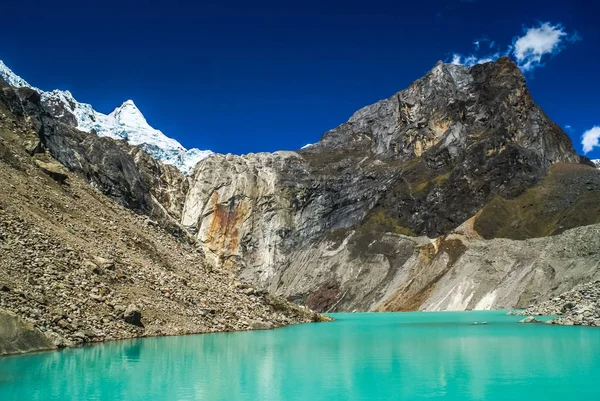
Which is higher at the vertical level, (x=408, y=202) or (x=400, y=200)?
(x=400, y=200)

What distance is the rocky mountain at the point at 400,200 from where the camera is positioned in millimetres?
80438

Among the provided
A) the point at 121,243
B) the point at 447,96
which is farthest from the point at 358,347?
the point at 447,96

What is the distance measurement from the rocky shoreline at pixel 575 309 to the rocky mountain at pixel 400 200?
15438 mm

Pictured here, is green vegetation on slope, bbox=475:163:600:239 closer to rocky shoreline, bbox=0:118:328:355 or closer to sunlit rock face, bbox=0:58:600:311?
sunlit rock face, bbox=0:58:600:311

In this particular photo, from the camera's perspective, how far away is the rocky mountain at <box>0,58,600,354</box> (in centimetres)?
8044

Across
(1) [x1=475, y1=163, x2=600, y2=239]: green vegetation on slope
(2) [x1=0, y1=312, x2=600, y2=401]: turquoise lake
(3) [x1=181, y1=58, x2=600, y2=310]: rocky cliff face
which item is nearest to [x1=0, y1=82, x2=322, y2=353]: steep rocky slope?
(2) [x1=0, y1=312, x2=600, y2=401]: turquoise lake

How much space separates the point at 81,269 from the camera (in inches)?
1084

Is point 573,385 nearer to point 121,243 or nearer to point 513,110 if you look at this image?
point 121,243

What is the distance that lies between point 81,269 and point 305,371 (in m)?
13.7

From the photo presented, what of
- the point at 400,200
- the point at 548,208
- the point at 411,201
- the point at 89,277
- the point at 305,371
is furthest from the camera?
the point at 400,200

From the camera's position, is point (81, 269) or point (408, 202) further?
point (408, 202)

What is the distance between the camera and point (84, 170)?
5628cm

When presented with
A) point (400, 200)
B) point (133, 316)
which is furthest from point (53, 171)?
point (400, 200)

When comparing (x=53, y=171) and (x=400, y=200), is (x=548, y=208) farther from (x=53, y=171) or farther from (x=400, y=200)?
(x=53, y=171)
